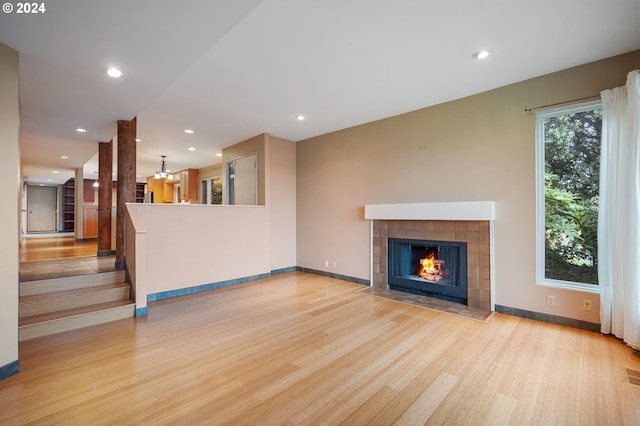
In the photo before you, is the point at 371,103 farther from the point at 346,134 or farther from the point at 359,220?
the point at 359,220

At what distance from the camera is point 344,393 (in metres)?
2.04

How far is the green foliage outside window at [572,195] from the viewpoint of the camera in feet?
10.4

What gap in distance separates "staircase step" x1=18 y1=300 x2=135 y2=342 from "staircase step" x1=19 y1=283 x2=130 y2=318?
0.25 feet

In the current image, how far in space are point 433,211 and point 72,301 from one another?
16.0 ft

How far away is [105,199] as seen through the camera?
18.8 ft

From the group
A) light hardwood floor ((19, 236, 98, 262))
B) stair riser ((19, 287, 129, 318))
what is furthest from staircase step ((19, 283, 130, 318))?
light hardwood floor ((19, 236, 98, 262))

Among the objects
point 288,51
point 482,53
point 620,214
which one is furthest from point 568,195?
point 288,51

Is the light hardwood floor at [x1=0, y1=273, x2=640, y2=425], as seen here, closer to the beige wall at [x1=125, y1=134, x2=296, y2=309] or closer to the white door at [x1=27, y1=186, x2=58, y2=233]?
the beige wall at [x1=125, y1=134, x2=296, y2=309]

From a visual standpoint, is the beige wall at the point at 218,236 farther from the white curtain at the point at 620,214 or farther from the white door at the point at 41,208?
the white door at the point at 41,208

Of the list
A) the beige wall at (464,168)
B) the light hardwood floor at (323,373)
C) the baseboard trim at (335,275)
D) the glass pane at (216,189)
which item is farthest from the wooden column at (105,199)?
the beige wall at (464,168)

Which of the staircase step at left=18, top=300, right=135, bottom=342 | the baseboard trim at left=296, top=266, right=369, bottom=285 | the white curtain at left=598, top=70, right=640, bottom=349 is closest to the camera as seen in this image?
the white curtain at left=598, top=70, right=640, bottom=349

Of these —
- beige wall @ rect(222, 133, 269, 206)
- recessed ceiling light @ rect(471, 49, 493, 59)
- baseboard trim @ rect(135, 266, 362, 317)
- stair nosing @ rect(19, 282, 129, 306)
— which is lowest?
baseboard trim @ rect(135, 266, 362, 317)

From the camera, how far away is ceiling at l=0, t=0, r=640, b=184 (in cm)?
217

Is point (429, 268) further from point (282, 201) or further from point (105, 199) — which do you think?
point (105, 199)
